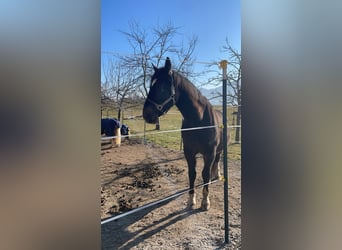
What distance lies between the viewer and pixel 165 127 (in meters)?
1.59

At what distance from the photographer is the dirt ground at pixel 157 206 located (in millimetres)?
1494

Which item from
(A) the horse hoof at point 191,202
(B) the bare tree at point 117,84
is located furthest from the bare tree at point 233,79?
(B) the bare tree at point 117,84

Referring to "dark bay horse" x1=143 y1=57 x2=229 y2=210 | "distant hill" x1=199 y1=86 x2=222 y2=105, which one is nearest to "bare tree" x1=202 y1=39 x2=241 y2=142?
"distant hill" x1=199 y1=86 x2=222 y2=105

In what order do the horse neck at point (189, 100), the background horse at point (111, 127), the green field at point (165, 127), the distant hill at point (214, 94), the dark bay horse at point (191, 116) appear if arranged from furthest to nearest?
1. the distant hill at point (214, 94)
2. the horse neck at point (189, 100)
3. the dark bay horse at point (191, 116)
4. the green field at point (165, 127)
5. the background horse at point (111, 127)

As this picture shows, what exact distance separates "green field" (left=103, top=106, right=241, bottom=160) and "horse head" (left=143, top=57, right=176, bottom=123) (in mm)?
42

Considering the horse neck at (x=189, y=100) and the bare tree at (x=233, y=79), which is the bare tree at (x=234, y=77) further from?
the horse neck at (x=189, y=100)

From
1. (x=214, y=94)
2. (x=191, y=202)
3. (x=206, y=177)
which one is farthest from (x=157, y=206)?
(x=214, y=94)

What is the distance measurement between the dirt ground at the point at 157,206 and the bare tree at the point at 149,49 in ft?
0.98

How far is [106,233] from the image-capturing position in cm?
145

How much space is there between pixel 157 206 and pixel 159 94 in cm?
78

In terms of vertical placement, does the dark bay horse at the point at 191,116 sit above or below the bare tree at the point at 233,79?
below
